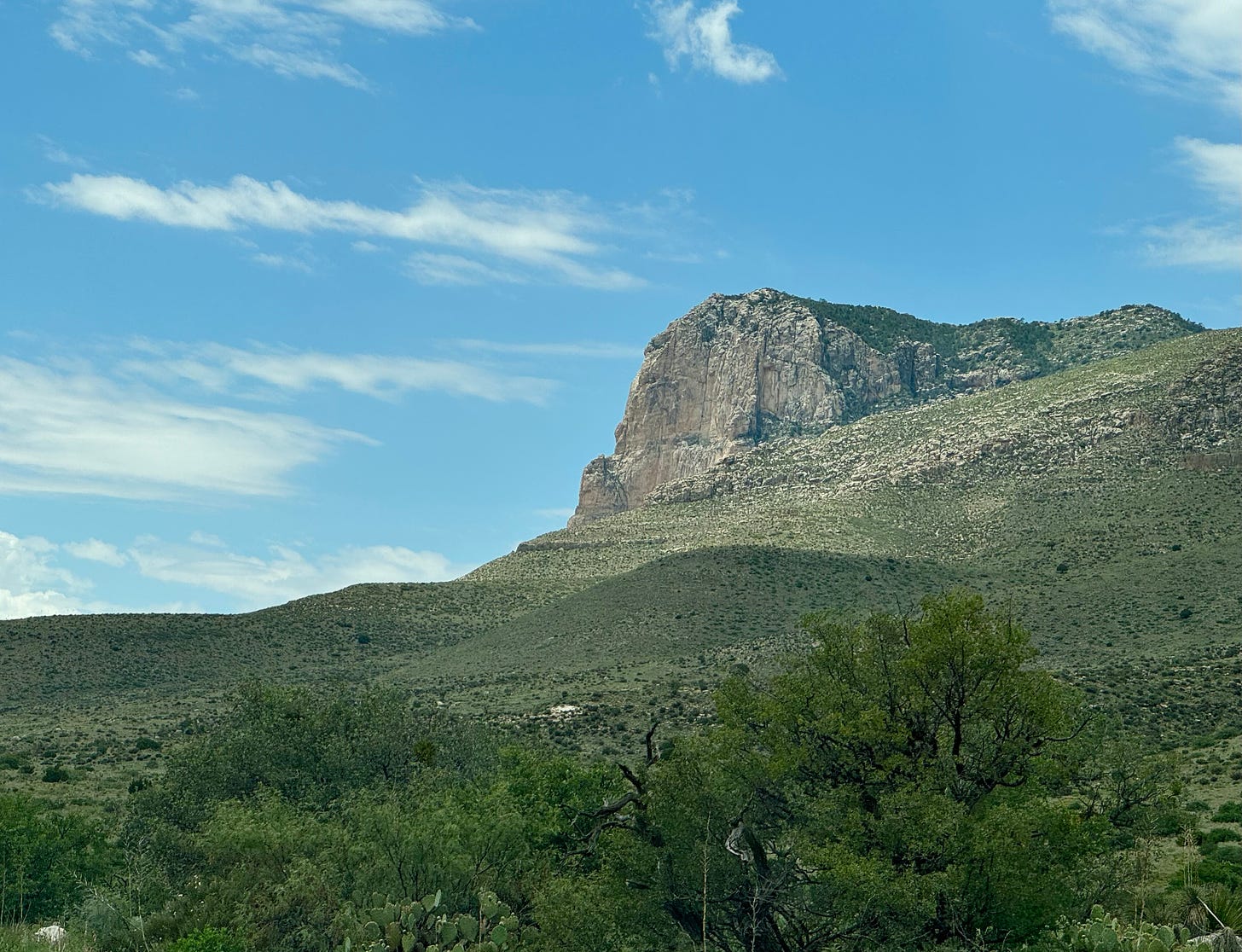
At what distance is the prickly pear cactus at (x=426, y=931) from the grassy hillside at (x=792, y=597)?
1233 inches

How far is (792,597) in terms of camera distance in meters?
81.5

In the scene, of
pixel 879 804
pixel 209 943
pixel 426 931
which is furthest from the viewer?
pixel 879 804

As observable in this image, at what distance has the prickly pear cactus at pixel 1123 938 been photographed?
48.5 feet

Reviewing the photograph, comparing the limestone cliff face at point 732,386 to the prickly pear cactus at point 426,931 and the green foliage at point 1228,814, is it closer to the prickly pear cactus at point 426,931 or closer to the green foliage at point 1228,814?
the green foliage at point 1228,814

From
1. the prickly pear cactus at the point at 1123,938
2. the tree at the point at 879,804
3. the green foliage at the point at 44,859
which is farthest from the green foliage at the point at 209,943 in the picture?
the prickly pear cactus at the point at 1123,938

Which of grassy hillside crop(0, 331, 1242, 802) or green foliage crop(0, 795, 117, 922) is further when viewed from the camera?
grassy hillside crop(0, 331, 1242, 802)

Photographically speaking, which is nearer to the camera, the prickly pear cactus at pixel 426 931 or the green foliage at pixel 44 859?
the prickly pear cactus at pixel 426 931

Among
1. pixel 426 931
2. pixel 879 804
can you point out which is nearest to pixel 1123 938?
pixel 879 804

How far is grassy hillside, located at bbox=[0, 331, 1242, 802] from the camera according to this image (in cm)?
5903

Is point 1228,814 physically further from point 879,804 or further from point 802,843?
point 802,843

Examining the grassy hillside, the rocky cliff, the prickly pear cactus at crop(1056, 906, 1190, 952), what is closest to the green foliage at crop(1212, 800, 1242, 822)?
the grassy hillside

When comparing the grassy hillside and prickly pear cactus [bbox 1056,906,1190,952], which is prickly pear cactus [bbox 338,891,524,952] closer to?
prickly pear cactus [bbox 1056,906,1190,952]

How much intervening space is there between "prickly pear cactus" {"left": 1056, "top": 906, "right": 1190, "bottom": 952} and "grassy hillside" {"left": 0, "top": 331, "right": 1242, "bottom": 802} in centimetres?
2987

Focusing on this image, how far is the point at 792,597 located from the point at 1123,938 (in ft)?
218
